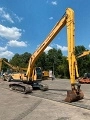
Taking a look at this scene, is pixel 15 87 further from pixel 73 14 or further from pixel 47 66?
pixel 47 66

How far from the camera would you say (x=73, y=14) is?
19.0 m

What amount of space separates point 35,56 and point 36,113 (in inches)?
449

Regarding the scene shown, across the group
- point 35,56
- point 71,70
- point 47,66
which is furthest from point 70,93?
point 47,66

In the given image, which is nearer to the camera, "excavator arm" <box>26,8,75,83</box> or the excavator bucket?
the excavator bucket

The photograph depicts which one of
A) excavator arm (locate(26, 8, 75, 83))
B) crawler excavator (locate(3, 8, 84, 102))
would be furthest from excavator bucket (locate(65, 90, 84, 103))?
excavator arm (locate(26, 8, 75, 83))

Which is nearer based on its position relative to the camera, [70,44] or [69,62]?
[69,62]

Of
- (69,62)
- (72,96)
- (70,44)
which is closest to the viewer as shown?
(72,96)

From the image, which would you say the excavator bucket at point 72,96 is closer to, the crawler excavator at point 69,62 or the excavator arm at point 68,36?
the crawler excavator at point 69,62

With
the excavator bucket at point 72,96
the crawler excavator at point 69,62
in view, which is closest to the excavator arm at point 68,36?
the crawler excavator at point 69,62

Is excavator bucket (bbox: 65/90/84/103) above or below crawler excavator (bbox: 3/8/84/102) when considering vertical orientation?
below

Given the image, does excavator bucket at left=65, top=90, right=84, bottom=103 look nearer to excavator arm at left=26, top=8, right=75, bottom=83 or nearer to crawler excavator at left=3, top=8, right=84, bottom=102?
crawler excavator at left=3, top=8, right=84, bottom=102

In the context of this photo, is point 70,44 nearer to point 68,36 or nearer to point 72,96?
point 68,36


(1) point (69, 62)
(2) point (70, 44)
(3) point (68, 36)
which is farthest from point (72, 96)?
(3) point (68, 36)

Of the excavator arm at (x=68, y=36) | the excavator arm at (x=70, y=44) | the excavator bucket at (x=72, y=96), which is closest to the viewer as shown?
the excavator bucket at (x=72, y=96)
